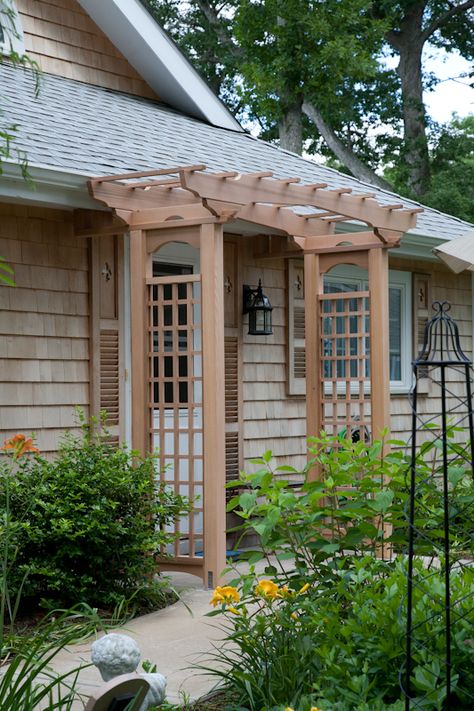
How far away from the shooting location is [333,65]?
18203 millimetres

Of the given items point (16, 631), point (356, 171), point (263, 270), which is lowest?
point (16, 631)

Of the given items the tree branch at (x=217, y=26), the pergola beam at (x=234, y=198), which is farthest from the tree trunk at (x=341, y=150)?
the pergola beam at (x=234, y=198)

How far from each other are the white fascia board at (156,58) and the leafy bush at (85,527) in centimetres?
473

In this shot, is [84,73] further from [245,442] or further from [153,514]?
[153,514]

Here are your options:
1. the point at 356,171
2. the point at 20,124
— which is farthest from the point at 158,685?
the point at 356,171

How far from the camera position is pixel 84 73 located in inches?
368

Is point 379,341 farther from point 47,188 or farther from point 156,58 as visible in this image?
point 156,58

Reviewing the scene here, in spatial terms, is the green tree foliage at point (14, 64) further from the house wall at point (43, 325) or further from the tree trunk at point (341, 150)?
the tree trunk at point (341, 150)

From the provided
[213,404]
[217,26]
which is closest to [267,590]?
[213,404]

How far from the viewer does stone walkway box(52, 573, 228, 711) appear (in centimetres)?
435

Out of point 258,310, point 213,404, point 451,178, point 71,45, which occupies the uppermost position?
point 451,178

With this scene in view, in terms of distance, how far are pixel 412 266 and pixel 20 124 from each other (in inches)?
183

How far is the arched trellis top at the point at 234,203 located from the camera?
6297 mm

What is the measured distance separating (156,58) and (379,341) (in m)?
3.76
